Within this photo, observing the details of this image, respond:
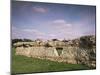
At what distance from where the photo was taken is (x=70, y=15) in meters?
3.00

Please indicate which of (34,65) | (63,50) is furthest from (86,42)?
(34,65)

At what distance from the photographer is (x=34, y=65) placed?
9.24 feet

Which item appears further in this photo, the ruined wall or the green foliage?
the green foliage

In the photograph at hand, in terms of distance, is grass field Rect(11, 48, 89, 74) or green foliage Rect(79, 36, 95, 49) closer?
grass field Rect(11, 48, 89, 74)

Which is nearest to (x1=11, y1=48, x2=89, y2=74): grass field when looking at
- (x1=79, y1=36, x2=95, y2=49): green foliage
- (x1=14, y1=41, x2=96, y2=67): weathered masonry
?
(x1=14, y1=41, x2=96, y2=67): weathered masonry

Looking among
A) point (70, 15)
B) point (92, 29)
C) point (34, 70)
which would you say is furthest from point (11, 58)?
point (92, 29)

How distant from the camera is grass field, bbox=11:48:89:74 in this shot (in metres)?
2.73

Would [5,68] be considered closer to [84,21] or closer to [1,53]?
[1,53]

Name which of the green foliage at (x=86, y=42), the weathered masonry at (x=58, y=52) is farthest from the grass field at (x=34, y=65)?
the green foliage at (x=86, y=42)

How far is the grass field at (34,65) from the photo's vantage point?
2734mm

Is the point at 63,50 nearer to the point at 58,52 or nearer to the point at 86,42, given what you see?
the point at 58,52

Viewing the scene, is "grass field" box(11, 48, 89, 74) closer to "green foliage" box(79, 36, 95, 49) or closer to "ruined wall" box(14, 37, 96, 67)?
"ruined wall" box(14, 37, 96, 67)

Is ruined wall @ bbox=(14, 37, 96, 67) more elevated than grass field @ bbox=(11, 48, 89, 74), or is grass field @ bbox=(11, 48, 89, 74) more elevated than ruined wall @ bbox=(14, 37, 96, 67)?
ruined wall @ bbox=(14, 37, 96, 67)

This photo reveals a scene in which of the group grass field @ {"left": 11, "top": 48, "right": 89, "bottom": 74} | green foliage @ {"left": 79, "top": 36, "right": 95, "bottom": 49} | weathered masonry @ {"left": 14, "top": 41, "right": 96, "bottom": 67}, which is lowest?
grass field @ {"left": 11, "top": 48, "right": 89, "bottom": 74}
